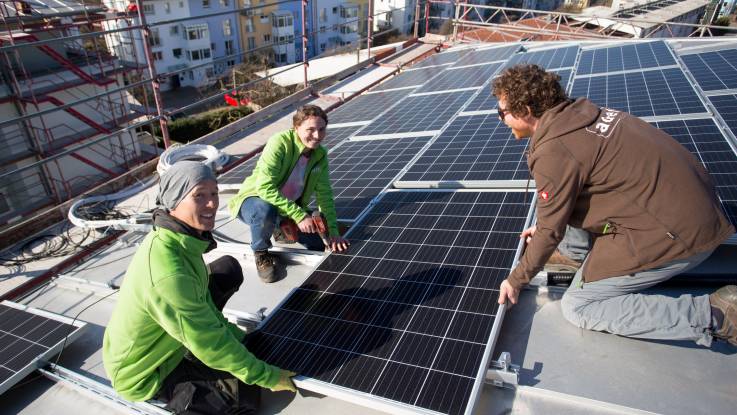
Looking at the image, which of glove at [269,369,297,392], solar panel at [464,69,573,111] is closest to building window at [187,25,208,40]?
solar panel at [464,69,573,111]

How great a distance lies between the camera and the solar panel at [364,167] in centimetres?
614

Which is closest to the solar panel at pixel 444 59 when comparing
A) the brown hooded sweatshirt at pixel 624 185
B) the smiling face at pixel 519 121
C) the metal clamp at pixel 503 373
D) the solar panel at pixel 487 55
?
the solar panel at pixel 487 55

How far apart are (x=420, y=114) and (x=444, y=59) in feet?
22.2

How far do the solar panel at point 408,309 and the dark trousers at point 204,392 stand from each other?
0.31 m

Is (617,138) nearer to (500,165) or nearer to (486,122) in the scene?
(500,165)

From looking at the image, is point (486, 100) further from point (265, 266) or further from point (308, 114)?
point (265, 266)

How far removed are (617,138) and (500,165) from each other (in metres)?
2.84

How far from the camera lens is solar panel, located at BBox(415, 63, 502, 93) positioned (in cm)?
1109

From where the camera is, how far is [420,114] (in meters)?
9.34

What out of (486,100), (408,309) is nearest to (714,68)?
(486,100)

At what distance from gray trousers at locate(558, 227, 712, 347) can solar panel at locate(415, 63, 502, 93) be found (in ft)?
25.8

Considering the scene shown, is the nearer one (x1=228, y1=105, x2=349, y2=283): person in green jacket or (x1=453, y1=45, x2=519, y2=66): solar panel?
(x1=228, y1=105, x2=349, y2=283): person in green jacket

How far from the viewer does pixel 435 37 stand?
67.9 ft

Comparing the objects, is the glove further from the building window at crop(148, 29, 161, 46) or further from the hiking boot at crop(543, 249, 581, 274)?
the building window at crop(148, 29, 161, 46)
